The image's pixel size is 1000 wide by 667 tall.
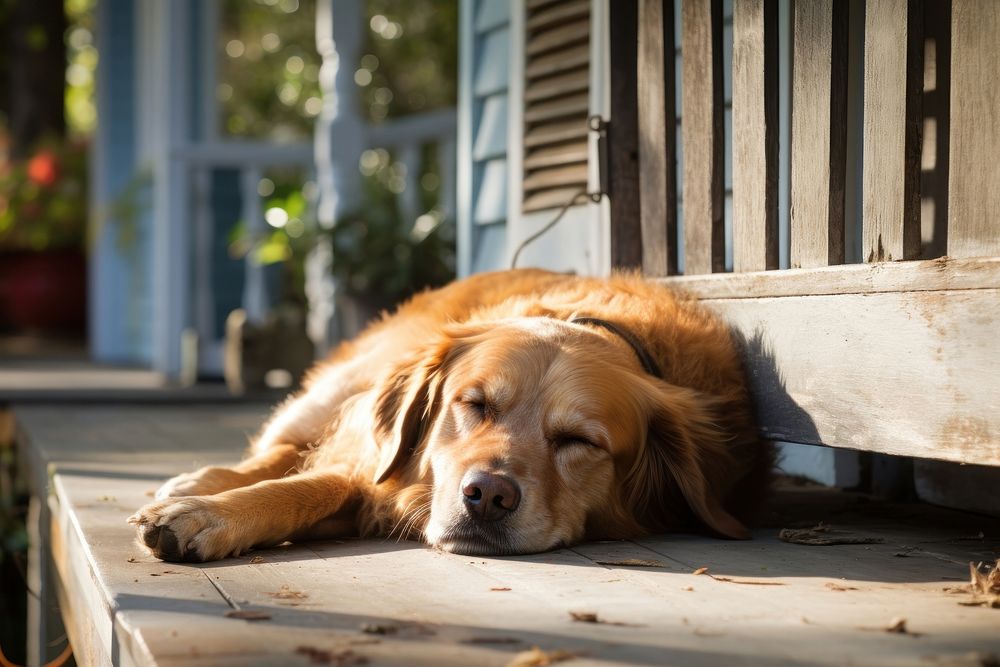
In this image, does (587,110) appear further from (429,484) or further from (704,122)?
(429,484)

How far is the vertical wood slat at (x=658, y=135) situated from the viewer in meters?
3.54

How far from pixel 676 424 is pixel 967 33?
1038 millimetres

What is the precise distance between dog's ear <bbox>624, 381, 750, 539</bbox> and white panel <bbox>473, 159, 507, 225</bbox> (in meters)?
2.45

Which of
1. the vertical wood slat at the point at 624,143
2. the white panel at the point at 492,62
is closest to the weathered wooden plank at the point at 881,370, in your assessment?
the vertical wood slat at the point at 624,143

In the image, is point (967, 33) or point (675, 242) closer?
point (967, 33)

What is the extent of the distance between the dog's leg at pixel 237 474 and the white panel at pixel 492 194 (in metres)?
1.99

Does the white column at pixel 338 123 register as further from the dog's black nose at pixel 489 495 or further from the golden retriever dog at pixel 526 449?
the dog's black nose at pixel 489 495

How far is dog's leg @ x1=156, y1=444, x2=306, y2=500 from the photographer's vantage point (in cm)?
301

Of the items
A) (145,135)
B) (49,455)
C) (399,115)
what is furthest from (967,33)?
(399,115)

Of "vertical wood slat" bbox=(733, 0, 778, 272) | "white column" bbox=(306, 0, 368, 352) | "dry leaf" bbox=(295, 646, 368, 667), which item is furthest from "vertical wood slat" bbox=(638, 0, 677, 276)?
"white column" bbox=(306, 0, 368, 352)

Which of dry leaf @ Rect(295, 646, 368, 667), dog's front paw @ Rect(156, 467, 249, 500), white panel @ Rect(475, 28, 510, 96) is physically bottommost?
dry leaf @ Rect(295, 646, 368, 667)

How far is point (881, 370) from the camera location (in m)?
2.58

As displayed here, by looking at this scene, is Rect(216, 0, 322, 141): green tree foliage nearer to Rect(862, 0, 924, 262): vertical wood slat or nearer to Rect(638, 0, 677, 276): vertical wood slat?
Rect(638, 0, 677, 276): vertical wood slat

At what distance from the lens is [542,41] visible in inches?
187
